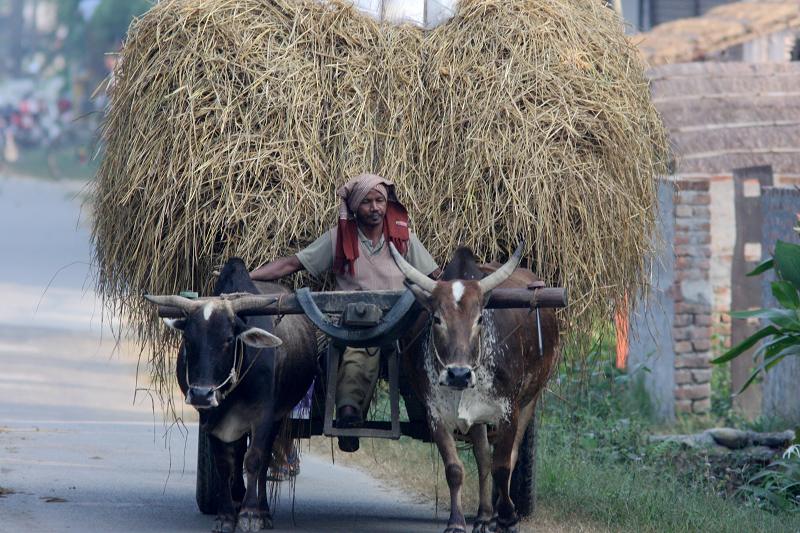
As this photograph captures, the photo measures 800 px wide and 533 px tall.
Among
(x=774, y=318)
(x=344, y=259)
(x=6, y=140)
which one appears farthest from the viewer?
(x=6, y=140)

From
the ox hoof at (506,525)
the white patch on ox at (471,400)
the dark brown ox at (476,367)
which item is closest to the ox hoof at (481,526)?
the dark brown ox at (476,367)

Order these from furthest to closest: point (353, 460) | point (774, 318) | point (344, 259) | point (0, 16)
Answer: point (0, 16), point (353, 460), point (774, 318), point (344, 259)

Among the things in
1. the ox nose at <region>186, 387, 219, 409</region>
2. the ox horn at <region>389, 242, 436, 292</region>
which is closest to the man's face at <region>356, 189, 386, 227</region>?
the ox horn at <region>389, 242, 436, 292</region>

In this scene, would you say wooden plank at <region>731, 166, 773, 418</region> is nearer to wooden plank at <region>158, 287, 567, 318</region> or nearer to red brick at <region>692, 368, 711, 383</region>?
red brick at <region>692, 368, 711, 383</region>

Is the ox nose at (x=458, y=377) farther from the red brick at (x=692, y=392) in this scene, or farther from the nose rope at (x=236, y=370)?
the red brick at (x=692, y=392)

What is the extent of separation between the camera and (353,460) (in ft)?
29.2

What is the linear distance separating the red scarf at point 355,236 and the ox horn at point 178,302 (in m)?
0.77

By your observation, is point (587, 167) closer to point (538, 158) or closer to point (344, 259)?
point (538, 158)

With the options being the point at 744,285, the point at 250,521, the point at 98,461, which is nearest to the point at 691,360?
the point at 744,285

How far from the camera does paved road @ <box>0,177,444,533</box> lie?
271 inches

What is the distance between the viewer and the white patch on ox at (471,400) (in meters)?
6.19

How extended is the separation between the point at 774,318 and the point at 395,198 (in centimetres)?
205

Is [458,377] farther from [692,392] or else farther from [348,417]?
[692,392]

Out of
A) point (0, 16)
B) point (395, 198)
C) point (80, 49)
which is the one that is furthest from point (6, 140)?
point (395, 198)
